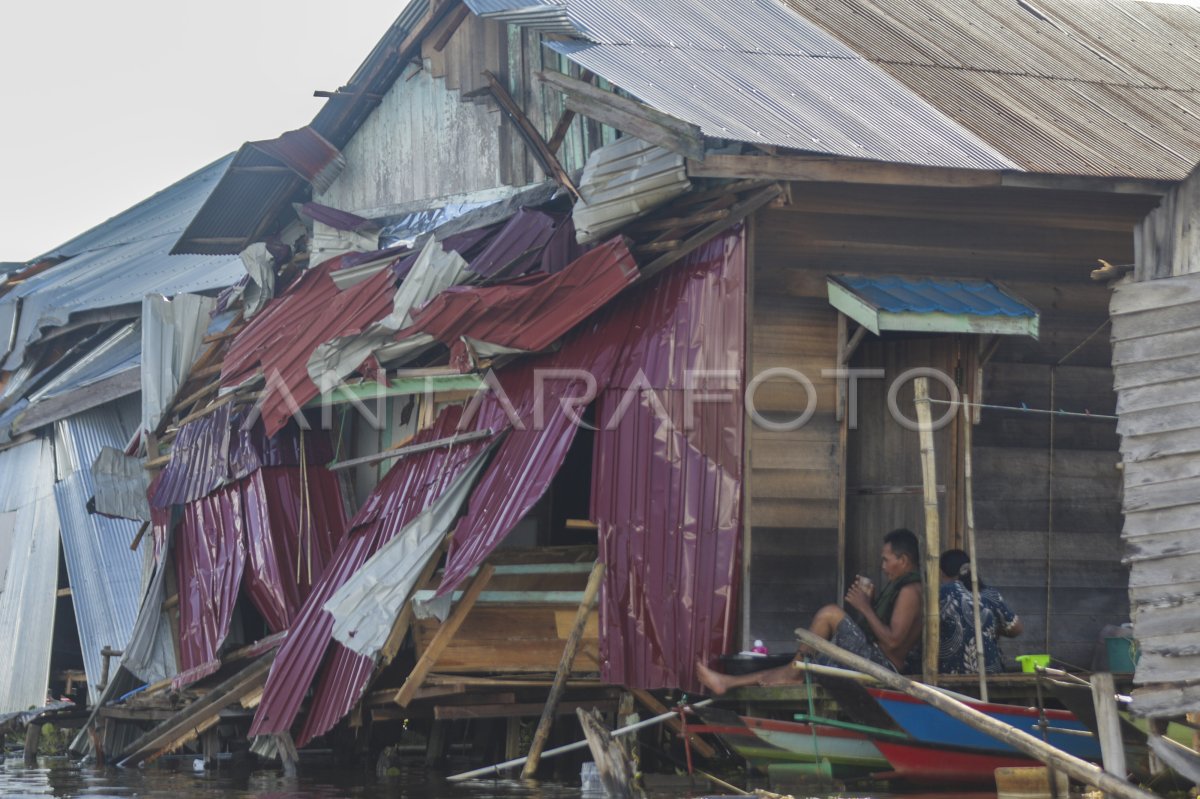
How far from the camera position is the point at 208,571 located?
1528 centimetres

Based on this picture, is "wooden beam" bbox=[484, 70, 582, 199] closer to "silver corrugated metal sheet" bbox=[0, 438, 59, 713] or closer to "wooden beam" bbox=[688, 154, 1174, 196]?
"wooden beam" bbox=[688, 154, 1174, 196]

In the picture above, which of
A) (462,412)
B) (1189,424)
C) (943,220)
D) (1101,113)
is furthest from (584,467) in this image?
(1189,424)

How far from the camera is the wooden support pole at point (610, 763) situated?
32.0ft

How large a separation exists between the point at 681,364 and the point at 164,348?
21.2ft

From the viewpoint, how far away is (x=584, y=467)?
13.9 meters

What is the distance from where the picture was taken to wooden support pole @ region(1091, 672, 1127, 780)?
8.27 meters

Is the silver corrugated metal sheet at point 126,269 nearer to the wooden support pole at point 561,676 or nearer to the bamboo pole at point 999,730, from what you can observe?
the wooden support pole at point 561,676

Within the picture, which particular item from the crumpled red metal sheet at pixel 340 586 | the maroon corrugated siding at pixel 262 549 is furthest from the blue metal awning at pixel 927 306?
the maroon corrugated siding at pixel 262 549

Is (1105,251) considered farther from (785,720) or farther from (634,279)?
(785,720)

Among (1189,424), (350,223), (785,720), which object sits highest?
(350,223)

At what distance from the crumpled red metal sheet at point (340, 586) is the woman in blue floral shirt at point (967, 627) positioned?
3.37m

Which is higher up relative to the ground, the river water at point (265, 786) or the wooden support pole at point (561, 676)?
the wooden support pole at point (561, 676)

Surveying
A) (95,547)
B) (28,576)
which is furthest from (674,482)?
(28,576)

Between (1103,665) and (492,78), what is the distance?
632 centimetres
